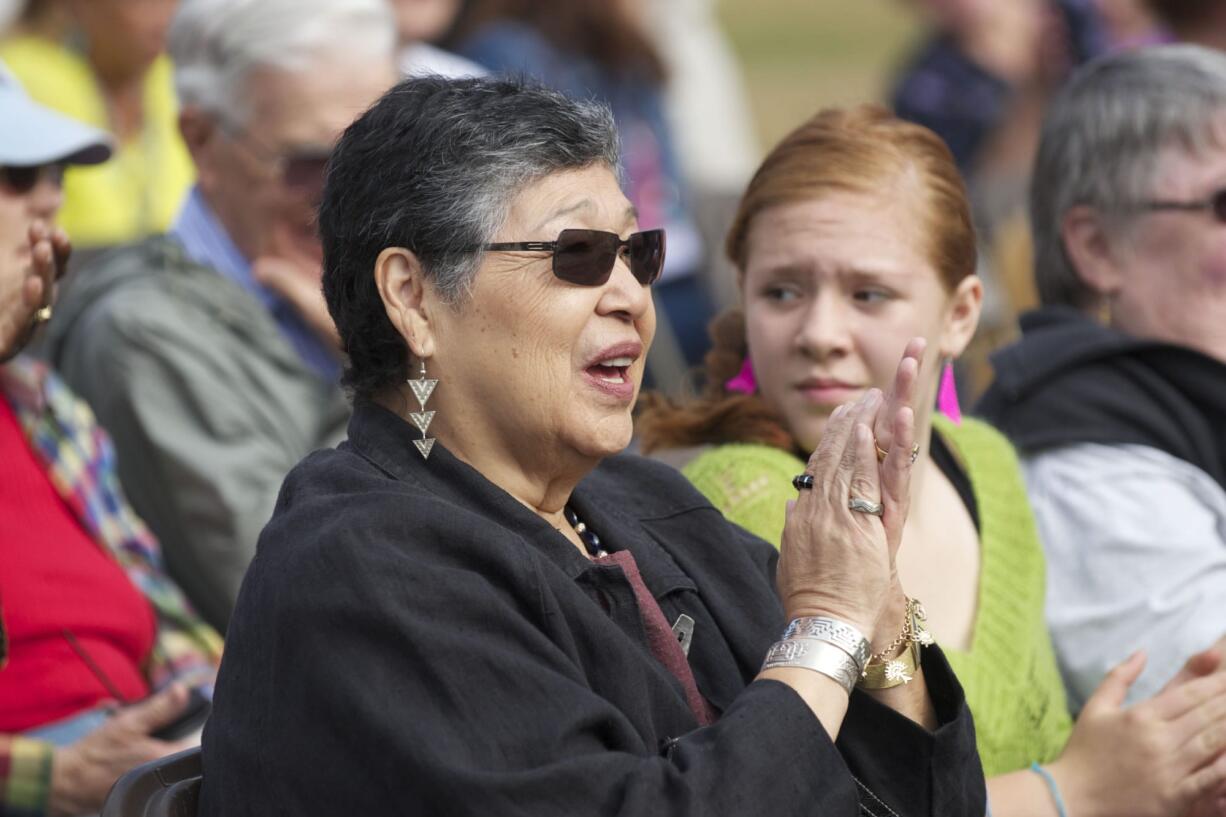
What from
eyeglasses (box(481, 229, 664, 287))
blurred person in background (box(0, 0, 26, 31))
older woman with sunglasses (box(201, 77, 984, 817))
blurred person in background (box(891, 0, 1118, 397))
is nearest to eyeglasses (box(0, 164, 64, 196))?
older woman with sunglasses (box(201, 77, 984, 817))

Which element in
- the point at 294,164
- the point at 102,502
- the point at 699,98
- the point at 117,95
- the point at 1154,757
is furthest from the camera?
the point at 699,98

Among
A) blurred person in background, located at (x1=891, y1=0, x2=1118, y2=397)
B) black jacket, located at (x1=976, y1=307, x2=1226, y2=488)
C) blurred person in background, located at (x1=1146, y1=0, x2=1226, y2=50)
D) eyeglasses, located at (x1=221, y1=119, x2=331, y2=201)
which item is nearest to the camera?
black jacket, located at (x1=976, y1=307, x2=1226, y2=488)

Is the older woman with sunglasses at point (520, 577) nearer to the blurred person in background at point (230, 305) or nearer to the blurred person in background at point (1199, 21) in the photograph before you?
the blurred person in background at point (230, 305)

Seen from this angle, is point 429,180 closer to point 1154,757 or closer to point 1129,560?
point 1154,757

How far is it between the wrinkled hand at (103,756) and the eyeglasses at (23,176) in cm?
105

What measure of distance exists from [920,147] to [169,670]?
1.84 meters

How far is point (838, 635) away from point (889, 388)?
0.85 metres

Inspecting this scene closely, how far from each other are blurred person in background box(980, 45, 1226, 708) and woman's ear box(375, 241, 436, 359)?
1.64m

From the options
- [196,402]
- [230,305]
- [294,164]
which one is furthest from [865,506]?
[294,164]

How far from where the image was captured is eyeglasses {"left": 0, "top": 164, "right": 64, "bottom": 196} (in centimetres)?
344

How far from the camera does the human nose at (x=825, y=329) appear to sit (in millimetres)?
3299

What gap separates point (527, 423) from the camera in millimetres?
2592

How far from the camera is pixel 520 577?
2.40 m

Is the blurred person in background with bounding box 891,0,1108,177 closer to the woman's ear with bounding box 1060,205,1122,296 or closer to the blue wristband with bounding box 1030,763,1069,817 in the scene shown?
the woman's ear with bounding box 1060,205,1122,296
